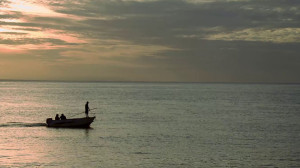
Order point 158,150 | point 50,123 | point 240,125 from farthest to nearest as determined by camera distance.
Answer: point 240,125 < point 50,123 < point 158,150

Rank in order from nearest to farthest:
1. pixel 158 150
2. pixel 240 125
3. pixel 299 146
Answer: pixel 158 150 < pixel 299 146 < pixel 240 125

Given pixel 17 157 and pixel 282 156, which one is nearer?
A: pixel 17 157

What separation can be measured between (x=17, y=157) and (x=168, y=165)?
11.5m

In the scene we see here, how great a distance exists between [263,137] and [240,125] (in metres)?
11.4

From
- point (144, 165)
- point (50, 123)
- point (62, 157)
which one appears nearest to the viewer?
point (144, 165)

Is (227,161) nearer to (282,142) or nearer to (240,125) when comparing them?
(282,142)

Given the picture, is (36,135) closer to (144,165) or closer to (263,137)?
(144,165)

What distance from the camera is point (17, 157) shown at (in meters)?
29.8

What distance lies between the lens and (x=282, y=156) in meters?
32.3

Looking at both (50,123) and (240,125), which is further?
(240,125)

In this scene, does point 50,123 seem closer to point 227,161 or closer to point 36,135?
point 36,135

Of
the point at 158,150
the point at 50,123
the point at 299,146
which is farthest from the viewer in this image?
the point at 50,123

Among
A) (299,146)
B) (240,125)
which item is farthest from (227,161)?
(240,125)

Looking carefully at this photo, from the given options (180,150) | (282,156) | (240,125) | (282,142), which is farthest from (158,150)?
(240,125)
